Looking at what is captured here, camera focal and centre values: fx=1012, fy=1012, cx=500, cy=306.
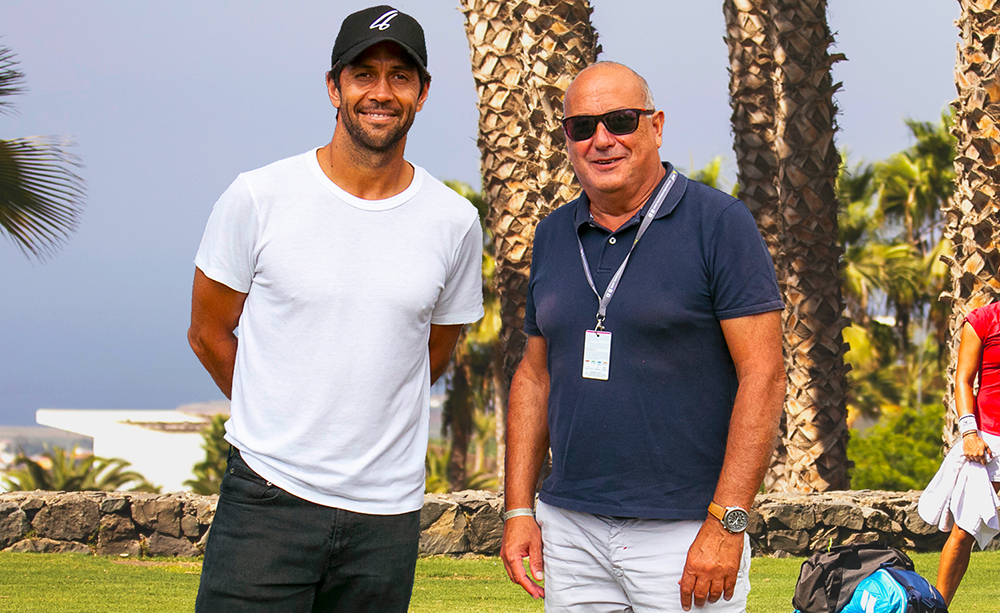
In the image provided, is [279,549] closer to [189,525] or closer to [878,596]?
[878,596]

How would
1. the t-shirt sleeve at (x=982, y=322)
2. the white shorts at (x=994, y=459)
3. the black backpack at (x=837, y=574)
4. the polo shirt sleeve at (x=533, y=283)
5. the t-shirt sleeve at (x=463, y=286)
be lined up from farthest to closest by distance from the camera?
1. the t-shirt sleeve at (x=982, y=322)
2. the white shorts at (x=994, y=459)
3. the black backpack at (x=837, y=574)
4. the polo shirt sleeve at (x=533, y=283)
5. the t-shirt sleeve at (x=463, y=286)

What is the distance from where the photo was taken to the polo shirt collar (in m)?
2.59

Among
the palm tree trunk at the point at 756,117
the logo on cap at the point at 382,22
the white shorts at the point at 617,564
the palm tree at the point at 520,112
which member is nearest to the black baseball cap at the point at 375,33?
the logo on cap at the point at 382,22

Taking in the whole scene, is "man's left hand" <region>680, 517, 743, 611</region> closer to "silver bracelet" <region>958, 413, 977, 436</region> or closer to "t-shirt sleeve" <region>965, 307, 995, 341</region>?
"silver bracelet" <region>958, 413, 977, 436</region>

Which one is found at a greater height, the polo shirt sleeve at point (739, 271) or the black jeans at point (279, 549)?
the polo shirt sleeve at point (739, 271)

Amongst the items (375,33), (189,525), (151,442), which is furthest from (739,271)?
(151,442)

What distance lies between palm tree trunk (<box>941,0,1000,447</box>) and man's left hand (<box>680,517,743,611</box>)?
7.61 metres

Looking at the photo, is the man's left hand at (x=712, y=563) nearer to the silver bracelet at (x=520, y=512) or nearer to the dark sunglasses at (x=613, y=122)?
the silver bracelet at (x=520, y=512)

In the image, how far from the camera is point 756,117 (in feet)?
37.0

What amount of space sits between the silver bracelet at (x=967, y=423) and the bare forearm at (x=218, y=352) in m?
4.69

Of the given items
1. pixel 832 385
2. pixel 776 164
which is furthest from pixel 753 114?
pixel 832 385

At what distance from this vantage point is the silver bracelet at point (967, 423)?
5.94 metres

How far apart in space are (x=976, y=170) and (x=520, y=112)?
4526 mm

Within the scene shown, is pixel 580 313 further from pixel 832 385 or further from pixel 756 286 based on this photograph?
pixel 832 385
